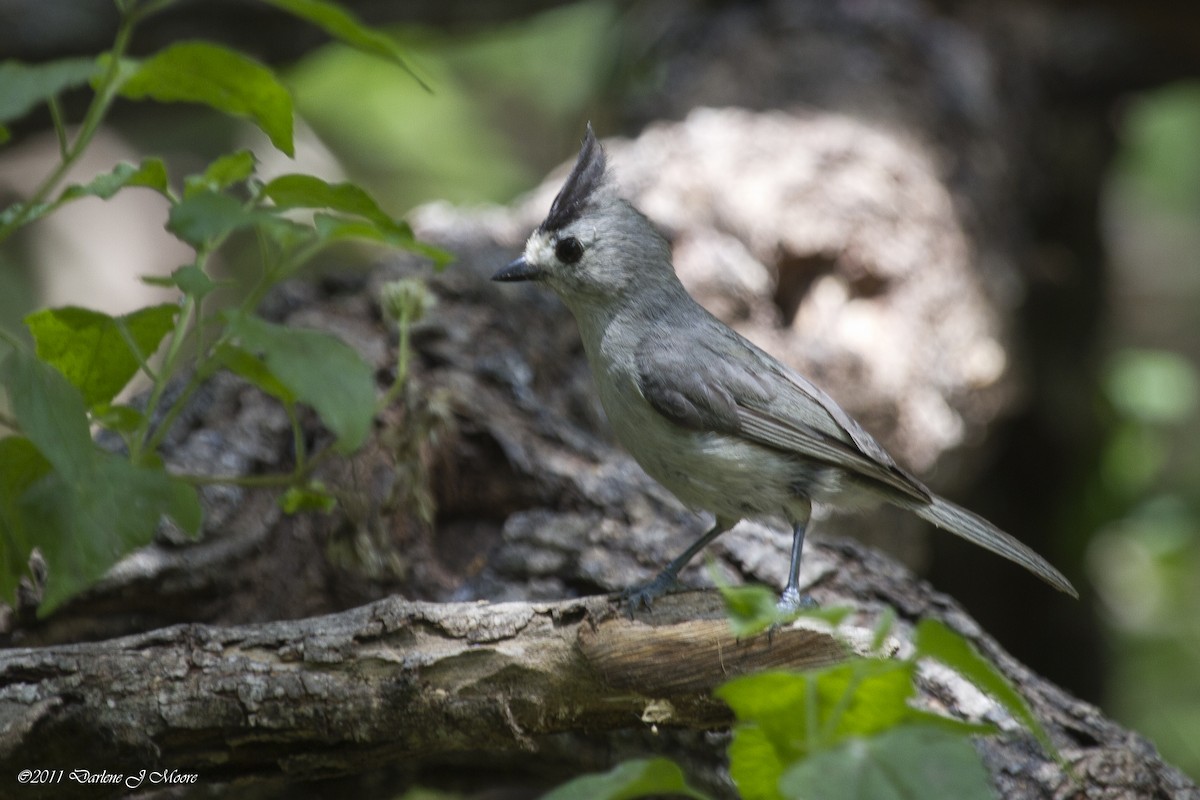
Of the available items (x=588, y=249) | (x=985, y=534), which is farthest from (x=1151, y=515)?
(x=588, y=249)

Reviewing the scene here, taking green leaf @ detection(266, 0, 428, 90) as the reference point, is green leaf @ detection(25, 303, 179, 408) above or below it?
below

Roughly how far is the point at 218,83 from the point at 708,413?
60.3 inches

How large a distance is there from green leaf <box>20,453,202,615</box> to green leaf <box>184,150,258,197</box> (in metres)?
0.61

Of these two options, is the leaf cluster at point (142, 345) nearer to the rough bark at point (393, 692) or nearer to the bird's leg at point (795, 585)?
the rough bark at point (393, 692)

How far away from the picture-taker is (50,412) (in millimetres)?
1730

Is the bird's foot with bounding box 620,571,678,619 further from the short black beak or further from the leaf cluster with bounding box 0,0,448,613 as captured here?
the short black beak

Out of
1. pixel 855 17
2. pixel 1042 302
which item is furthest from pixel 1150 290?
pixel 855 17

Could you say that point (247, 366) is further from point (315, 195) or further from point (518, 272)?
point (518, 272)

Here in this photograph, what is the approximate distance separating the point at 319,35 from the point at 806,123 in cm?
237

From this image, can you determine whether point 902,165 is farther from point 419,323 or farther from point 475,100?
point 475,100

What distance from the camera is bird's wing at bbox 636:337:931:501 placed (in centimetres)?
300

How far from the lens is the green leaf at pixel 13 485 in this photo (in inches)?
75.3

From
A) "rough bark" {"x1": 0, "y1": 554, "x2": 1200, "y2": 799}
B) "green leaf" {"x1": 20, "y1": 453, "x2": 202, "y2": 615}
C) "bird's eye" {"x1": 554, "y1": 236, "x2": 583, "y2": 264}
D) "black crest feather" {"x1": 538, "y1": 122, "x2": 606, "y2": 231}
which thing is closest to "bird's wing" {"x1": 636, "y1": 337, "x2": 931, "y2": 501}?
"bird's eye" {"x1": 554, "y1": 236, "x2": 583, "y2": 264}

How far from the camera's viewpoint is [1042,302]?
5785 millimetres
